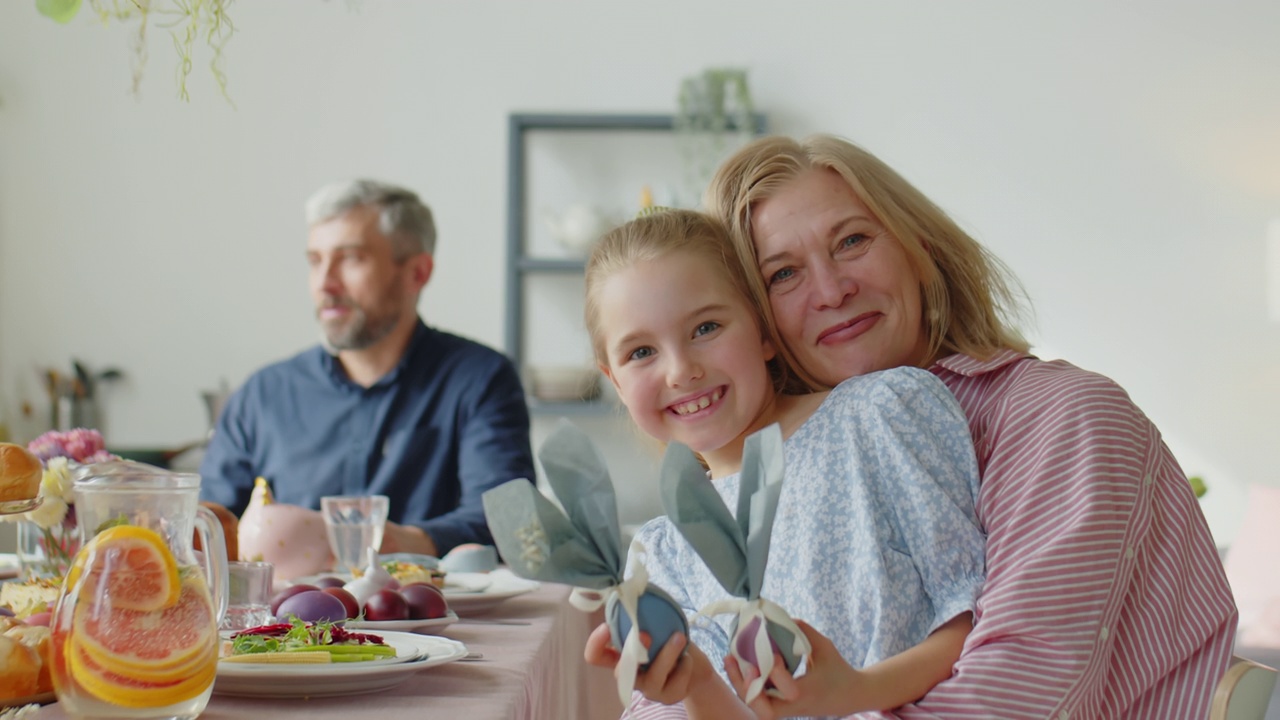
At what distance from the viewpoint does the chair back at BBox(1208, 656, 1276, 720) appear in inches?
39.4

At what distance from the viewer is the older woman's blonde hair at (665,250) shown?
1.11 meters

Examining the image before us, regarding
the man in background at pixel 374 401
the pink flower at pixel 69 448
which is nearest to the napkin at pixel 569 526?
the pink flower at pixel 69 448

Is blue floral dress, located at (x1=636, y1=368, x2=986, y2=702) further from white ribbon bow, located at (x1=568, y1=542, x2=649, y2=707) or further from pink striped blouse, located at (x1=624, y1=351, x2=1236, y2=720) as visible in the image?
white ribbon bow, located at (x1=568, y1=542, x2=649, y2=707)

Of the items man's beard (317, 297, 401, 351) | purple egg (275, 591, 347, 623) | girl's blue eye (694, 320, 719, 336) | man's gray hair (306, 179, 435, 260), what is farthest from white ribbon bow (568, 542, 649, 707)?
man's gray hair (306, 179, 435, 260)

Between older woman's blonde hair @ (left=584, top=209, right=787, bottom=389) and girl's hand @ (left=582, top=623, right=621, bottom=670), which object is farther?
older woman's blonde hair @ (left=584, top=209, right=787, bottom=389)

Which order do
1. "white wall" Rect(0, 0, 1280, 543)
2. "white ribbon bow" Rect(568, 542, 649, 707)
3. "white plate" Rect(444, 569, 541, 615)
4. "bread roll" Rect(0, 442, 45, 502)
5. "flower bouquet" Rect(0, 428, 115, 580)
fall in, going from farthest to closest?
"white wall" Rect(0, 0, 1280, 543)
"white plate" Rect(444, 569, 541, 615)
"flower bouquet" Rect(0, 428, 115, 580)
"bread roll" Rect(0, 442, 45, 502)
"white ribbon bow" Rect(568, 542, 649, 707)

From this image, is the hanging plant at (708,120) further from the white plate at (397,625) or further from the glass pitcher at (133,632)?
the glass pitcher at (133,632)

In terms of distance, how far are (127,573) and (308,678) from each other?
168 millimetres

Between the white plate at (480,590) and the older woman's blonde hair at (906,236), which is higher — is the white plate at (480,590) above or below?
below

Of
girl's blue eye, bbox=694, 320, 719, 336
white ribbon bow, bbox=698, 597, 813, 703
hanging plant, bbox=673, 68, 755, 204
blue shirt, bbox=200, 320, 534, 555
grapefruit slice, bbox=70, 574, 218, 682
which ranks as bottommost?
blue shirt, bbox=200, 320, 534, 555

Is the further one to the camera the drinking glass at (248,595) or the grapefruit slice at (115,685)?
the drinking glass at (248,595)

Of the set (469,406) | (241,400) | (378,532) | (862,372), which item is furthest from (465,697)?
(241,400)

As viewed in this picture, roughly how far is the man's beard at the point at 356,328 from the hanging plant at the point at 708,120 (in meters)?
1.60

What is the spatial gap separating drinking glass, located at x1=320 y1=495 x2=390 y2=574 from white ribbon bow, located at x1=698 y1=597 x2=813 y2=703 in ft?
3.38
